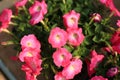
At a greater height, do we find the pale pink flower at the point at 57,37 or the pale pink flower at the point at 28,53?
the pale pink flower at the point at 57,37

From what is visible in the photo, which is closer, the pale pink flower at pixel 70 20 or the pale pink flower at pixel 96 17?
the pale pink flower at pixel 70 20

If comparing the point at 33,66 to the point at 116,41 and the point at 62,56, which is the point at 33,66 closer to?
the point at 62,56

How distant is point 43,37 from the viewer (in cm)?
153

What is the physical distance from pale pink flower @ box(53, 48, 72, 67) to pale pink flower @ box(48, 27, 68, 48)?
3cm

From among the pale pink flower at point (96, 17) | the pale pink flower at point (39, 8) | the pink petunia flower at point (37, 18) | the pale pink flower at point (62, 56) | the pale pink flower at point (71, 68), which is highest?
the pale pink flower at point (39, 8)

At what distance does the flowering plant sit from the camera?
136 cm

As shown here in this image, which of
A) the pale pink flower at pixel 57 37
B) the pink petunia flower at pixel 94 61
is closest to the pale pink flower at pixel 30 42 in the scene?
the pale pink flower at pixel 57 37

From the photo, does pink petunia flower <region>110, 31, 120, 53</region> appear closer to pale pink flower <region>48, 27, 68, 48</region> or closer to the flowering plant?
the flowering plant

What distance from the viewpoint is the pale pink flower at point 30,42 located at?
4.67 feet

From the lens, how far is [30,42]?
56.1 inches

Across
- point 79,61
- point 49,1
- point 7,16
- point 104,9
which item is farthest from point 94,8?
point 7,16

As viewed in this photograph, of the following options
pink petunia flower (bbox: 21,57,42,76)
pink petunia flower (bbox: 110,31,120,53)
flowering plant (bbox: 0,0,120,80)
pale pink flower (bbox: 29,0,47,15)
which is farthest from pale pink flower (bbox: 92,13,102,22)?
pink petunia flower (bbox: 21,57,42,76)

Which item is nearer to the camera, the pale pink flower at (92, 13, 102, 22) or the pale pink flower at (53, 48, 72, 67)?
the pale pink flower at (53, 48, 72, 67)

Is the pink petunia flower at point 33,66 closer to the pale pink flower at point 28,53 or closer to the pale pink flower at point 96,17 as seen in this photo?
the pale pink flower at point 28,53
